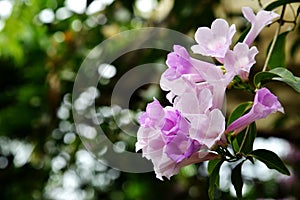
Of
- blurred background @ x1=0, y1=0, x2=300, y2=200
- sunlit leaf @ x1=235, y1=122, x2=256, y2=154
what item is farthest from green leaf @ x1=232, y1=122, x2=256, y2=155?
blurred background @ x1=0, y1=0, x2=300, y2=200

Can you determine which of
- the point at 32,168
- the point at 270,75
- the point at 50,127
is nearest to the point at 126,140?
the point at 50,127

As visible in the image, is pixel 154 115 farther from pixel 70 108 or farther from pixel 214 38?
pixel 70 108

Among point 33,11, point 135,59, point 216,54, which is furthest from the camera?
point 135,59

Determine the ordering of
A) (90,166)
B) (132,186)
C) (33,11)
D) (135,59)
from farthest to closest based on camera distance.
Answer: (90,166) < (132,186) < (135,59) < (33,11)

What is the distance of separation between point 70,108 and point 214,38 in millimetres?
1244

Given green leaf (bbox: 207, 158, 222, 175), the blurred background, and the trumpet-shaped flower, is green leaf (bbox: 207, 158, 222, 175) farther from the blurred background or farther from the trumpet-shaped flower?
the blurred background

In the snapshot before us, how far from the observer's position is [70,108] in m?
1.76

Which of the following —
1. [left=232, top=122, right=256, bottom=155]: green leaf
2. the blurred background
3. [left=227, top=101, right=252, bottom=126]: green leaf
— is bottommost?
the blurred background

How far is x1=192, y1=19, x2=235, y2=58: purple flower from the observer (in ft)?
1.79

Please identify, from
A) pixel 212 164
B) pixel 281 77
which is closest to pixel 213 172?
pixel 212 164

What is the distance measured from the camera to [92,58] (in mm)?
1547

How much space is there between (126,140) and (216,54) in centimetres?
106

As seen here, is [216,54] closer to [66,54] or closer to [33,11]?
[33,11]

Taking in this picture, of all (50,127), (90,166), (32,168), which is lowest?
(90,166)
